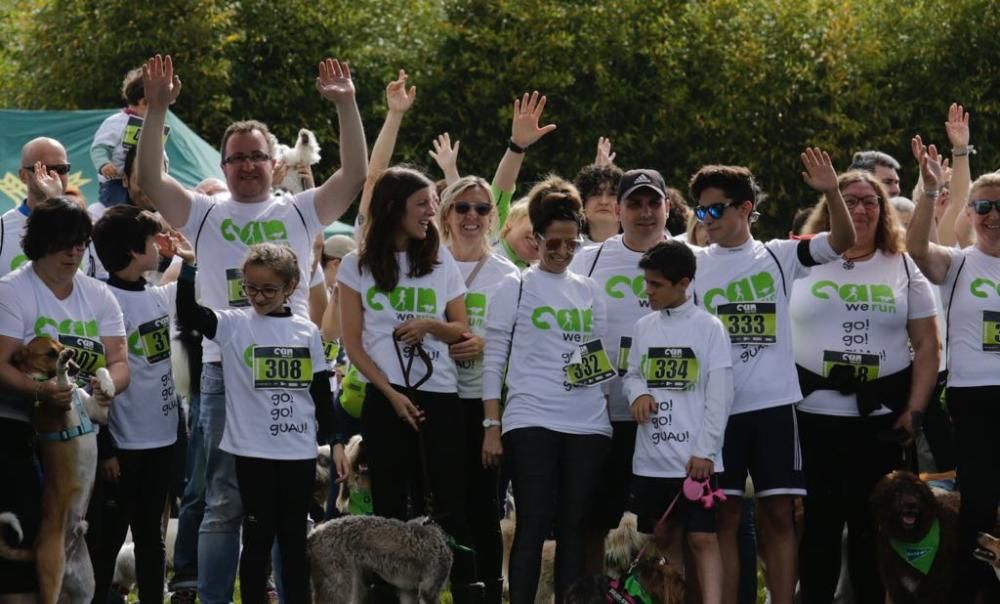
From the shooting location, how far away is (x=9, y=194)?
12.9 meters

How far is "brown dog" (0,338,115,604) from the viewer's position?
20.6 ft

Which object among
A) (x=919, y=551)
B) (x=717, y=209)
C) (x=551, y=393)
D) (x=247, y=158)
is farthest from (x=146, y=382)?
(x=919, y=551)

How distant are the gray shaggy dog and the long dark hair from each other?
1.05 meters

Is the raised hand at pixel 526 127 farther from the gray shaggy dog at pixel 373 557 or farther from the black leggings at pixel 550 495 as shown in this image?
the gray shaggy dog at pixel 373 557

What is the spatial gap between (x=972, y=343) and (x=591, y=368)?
1716 mm

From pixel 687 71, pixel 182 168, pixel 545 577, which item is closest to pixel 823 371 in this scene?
pixel 545 577

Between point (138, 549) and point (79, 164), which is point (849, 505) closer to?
point (138, 549)

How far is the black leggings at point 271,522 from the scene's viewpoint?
21.8 ft

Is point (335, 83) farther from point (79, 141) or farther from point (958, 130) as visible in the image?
point (79, 141)

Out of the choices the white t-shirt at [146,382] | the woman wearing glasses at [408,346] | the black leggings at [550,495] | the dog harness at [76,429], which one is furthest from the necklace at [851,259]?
the dog harness at [76,429]

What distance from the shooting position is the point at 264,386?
6699 millimetres

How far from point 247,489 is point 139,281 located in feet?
3.75

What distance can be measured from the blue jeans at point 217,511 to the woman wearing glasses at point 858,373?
253cm

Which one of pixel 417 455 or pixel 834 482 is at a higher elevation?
pixel 417 455
